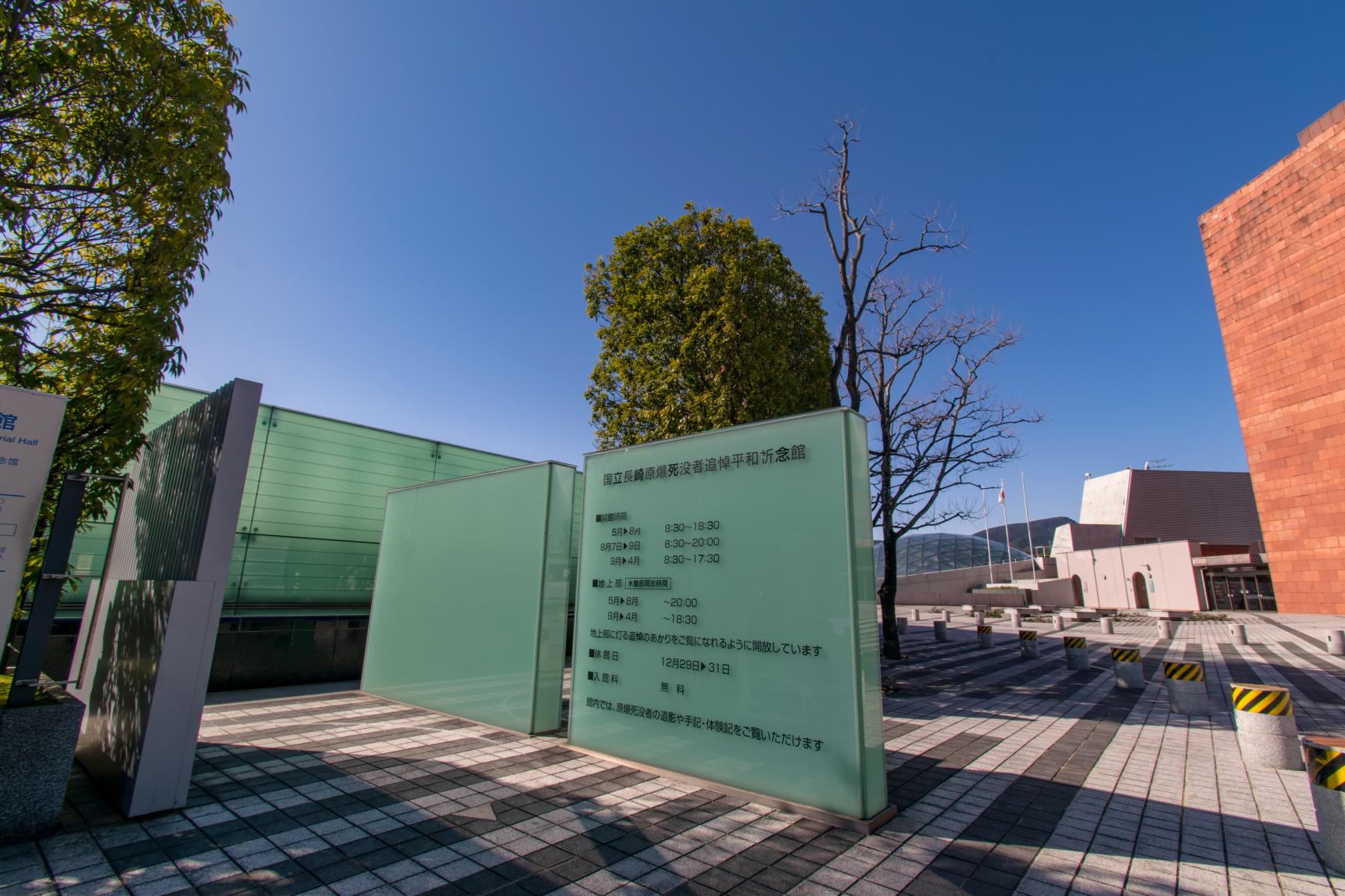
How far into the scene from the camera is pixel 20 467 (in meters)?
4.30

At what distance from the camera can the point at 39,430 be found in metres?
4.36

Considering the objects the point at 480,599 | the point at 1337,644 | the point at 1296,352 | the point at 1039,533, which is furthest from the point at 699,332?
the point at 1039,533

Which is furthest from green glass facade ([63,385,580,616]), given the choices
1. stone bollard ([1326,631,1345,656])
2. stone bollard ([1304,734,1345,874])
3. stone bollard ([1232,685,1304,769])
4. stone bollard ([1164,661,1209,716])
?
stone bollard ([1326,631,1345,656])

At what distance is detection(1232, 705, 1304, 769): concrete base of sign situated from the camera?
647 centimetres

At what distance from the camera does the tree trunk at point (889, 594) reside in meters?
14.9

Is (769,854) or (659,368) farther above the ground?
(659,368)

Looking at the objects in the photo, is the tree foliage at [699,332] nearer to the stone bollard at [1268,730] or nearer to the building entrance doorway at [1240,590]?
the stone bollard at [1268,730]

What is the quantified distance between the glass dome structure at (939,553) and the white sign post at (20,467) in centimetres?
8126

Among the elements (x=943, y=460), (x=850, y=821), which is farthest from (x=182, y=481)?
(x=943, y=460)

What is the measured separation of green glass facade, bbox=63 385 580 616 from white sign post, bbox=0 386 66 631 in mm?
6867

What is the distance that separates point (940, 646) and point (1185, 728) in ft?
37.0

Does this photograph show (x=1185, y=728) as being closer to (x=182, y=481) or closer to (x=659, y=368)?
(x=659, y=368)

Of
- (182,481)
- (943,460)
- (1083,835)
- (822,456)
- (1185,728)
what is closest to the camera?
(1083,835)

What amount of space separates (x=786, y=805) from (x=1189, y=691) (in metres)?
8.68
